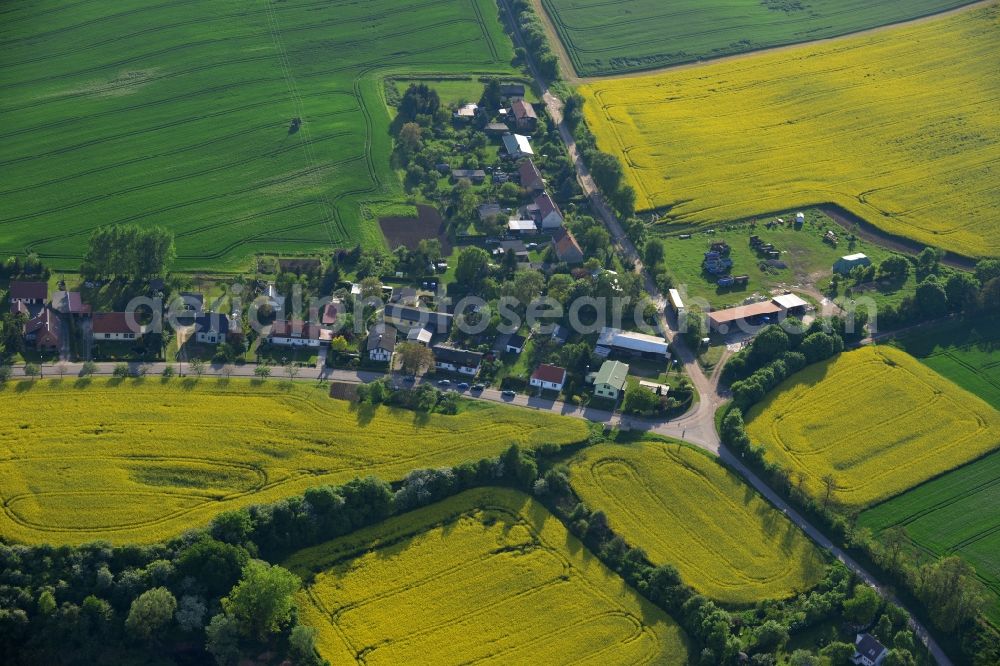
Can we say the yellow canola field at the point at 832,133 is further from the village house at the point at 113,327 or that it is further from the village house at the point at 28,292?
the village house at the point at 28,292

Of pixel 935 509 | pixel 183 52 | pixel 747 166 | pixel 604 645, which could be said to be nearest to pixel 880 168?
pixel 747 166

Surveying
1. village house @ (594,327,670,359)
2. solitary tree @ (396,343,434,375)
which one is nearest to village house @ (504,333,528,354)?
village house @ (594,327,670,359)

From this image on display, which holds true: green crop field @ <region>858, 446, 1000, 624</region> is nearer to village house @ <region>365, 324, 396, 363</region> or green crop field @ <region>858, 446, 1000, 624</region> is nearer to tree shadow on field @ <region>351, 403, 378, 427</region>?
tree shadow on field @ <region>351, 403, 378, 427</region>

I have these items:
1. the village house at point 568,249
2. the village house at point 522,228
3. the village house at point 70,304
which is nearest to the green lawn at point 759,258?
the village house at point 568,249

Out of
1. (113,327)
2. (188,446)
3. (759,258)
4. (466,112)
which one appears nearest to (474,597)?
(188,446)

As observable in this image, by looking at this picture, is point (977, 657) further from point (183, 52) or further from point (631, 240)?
point (183, 52)
